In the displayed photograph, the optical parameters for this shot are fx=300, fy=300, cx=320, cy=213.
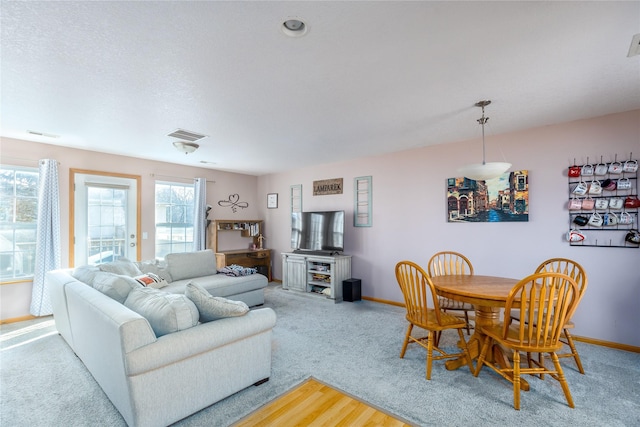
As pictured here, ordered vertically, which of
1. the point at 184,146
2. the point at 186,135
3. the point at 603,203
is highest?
the point at 186,135

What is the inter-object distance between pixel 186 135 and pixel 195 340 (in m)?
2.71

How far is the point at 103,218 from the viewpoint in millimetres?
4727

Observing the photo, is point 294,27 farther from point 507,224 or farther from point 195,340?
point 507,224

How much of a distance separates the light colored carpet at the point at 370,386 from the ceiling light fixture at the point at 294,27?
7.65 ft

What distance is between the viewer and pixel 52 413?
2074mm

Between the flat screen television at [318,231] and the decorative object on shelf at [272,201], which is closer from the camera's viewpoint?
the flat screen television at [318,231]

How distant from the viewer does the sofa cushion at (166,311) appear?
1957mm

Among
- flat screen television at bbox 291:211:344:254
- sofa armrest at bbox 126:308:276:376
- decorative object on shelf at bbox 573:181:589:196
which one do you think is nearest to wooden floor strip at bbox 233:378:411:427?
sofa armrest at bbox 126:308:276:376

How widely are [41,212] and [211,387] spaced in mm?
3765

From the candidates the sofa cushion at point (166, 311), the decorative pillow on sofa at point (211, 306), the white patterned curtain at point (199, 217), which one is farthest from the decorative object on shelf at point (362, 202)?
the sofa cushion at point (166, 311)

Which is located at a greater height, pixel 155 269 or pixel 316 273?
pixel 155 269

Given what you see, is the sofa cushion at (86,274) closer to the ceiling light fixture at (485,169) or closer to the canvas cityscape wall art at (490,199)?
the ceiling light fixture at (485,169)

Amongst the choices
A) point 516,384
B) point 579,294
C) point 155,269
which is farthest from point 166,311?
point 579,294

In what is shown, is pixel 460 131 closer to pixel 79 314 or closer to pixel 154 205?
pixel 79 314
